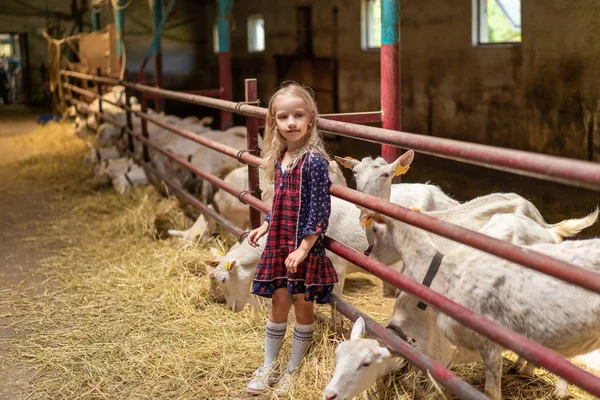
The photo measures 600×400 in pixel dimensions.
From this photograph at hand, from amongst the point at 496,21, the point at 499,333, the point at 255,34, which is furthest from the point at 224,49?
the point at 255,34

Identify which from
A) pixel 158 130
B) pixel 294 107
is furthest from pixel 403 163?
pixel 158 130

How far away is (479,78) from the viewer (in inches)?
395

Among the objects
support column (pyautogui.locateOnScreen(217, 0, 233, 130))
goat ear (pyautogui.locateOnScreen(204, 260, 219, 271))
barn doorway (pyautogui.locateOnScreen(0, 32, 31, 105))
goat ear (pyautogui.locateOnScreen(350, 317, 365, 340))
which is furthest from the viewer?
barn doorway (pyautogui.locateOnScreen(0, 32, 31, 105))

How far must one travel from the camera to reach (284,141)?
10.2 feet

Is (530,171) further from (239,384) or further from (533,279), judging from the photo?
(239,384)

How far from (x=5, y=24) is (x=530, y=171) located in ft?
69.6

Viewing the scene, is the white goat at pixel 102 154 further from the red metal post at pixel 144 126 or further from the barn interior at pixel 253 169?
the red metal post at pixel 144 126

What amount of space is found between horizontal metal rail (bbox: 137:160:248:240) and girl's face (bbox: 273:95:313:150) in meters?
1.53

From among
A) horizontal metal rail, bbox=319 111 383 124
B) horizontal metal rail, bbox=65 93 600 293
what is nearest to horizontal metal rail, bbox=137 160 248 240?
horizontal metal rail, bbox=319 111 383 124

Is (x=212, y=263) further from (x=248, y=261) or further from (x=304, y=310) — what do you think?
(x=304, y=310)

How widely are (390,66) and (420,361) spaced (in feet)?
7.60

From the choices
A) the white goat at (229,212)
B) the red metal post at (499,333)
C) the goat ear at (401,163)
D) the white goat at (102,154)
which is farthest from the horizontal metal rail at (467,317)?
the white goat at (102,154)

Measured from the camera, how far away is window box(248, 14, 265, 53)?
17.4 metres

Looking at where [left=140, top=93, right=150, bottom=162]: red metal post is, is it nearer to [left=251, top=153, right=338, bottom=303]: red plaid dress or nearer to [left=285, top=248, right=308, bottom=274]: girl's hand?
[left=251, top=153, right=338, bottom=303]: red plaid dress
